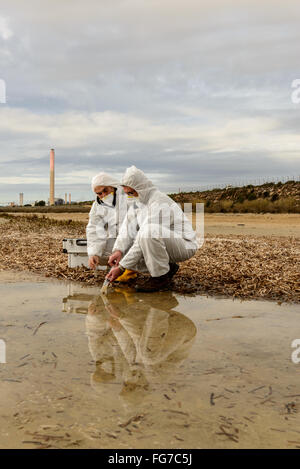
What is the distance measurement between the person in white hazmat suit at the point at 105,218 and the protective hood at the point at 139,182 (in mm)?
529

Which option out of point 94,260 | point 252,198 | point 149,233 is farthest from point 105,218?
point 252,198

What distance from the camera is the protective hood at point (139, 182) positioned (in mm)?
4699

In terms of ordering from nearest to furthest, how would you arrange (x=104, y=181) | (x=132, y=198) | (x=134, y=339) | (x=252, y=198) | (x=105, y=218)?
(x=134, y=339) → (x=132, y=198) → (x=104, y=181) → (x=105, y=218) → (x=252, y=198)

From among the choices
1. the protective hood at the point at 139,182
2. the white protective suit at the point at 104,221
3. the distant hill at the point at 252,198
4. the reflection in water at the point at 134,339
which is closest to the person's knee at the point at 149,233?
the protective hood at the point at 139,182

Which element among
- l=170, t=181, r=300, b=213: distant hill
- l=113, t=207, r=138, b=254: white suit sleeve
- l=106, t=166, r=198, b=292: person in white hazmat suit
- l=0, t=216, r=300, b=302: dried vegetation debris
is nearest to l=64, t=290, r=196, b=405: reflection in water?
l=106, t=166, r=198, b=292: person in white hazmat suit

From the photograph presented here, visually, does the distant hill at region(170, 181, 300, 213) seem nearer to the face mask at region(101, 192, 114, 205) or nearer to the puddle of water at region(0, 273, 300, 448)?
the face mask at region(101, 192, 114, 205)

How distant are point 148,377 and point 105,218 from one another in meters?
3.26

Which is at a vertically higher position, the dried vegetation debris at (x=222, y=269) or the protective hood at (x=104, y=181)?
the protective hood at (x=104, y=181)

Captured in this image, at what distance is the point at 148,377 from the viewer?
94.5 inches

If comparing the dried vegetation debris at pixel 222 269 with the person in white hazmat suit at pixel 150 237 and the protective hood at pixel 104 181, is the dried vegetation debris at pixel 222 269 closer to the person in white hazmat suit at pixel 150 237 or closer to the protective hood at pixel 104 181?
the person in white hazmat suit at pixel 150 237

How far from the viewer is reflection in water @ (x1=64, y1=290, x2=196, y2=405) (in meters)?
2.36

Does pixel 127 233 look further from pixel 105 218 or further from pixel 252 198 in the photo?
pixel 252 198
